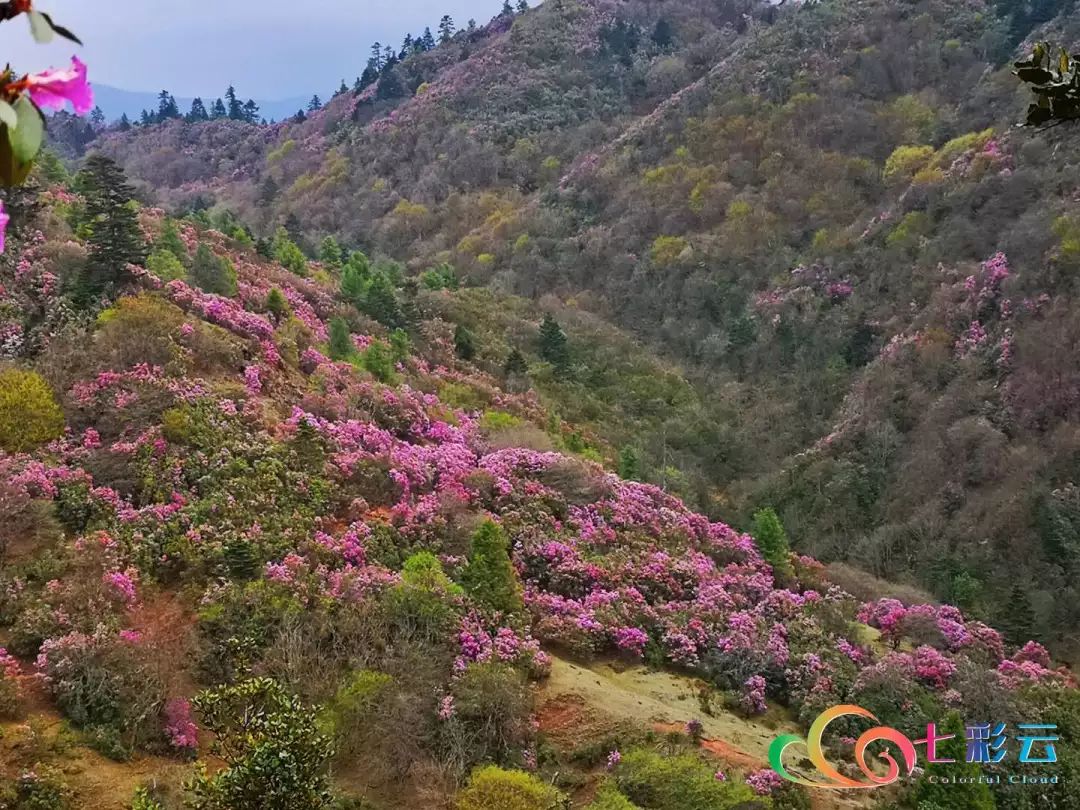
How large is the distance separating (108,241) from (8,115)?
16.9m

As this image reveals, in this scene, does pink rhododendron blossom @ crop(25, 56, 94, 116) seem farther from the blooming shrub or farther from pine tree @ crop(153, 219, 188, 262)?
pine tree @ crop(153, 219, 188, 262)

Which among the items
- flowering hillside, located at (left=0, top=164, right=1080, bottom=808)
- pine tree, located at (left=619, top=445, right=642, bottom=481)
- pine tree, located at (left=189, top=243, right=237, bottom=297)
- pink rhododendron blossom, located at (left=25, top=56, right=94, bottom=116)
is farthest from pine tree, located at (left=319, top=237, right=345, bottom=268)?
pink rhododendron blossom, located at (left=25, top=56, right=94, bottom=116)

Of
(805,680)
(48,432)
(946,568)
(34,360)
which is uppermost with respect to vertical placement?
(34,360)

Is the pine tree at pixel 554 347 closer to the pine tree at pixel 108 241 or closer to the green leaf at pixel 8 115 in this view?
the pine tree at pixel 108 241

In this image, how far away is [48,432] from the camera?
1241cm

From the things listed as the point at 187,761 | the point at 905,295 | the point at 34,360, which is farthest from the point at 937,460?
the point at 34,360

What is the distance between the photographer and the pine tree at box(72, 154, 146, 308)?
15.7 metres

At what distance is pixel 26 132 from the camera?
4.86 feet

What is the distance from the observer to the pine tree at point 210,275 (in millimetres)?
19516

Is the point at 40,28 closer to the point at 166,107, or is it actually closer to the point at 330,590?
the point at 330,590

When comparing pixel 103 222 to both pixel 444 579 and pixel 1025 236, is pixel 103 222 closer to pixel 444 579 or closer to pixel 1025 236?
pixel 444 579

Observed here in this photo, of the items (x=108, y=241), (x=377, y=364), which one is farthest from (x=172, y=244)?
(x=377, y=364)

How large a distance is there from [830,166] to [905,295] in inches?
534

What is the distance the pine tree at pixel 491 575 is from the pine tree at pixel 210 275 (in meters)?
11.2
